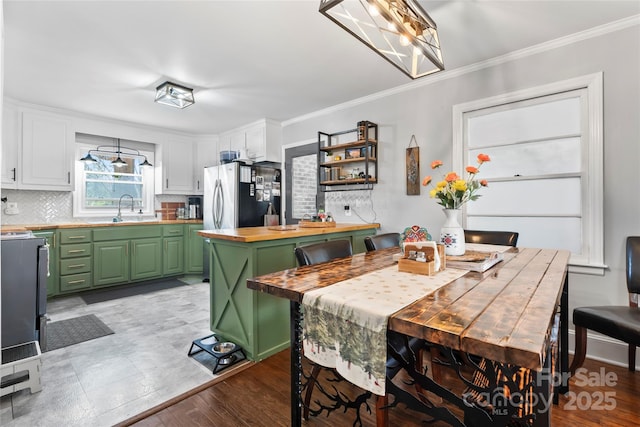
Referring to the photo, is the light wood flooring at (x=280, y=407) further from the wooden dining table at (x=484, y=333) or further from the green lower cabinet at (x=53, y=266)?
the green lower cabinet at (x=53, y=266)

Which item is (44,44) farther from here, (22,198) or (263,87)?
(22,198)

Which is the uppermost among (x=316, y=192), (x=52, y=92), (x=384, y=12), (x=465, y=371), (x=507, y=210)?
(x=52, y=92)

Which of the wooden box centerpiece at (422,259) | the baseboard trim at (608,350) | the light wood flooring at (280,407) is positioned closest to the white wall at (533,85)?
the baseboard trim at (608,350)

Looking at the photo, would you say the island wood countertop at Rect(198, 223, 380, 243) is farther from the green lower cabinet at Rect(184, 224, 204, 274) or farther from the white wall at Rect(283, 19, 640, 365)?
the green lower cabinet at Rect(184, 224, 204, 274)

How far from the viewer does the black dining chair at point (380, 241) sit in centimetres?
217

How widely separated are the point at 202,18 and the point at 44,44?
1440 millimetres

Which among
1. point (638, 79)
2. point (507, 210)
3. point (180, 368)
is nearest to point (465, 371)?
point (507, 210)

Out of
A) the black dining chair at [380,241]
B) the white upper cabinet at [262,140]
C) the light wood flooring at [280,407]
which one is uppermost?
the white upper cabinet at [262,140]

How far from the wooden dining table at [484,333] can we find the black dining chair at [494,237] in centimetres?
92

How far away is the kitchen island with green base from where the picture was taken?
7.33ft

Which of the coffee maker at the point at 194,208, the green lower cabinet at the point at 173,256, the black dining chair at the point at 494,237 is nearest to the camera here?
the black dining chair at the point at 494,237

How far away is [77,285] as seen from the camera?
12.9 ft

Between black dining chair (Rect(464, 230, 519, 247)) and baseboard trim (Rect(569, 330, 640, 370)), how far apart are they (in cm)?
94

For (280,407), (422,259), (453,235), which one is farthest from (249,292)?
(453,235)
